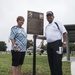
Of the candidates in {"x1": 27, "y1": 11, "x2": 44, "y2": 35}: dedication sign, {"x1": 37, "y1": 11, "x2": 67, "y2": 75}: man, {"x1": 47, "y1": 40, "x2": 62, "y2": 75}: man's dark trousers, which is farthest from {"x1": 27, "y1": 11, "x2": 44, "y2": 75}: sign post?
{"x1": 47, "y1": 40, "x2": 62, "y2": 75}: man's dark trousers

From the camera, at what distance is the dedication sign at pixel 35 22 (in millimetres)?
6844

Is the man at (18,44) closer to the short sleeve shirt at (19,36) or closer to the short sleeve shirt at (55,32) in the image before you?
the short sleeve shirt at (19,36)

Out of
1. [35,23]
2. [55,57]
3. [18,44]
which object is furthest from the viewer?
[35,23]

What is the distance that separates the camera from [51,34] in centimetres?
615

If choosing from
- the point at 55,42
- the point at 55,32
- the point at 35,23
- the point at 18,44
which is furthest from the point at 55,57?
the point at 35,23

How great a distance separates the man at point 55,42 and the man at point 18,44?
63 centimetres

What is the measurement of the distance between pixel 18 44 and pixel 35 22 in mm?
960

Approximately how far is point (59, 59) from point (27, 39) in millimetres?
1079

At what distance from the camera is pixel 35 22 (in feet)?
23.0

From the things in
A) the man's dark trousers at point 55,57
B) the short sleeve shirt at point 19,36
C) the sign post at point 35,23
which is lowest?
the man's dark trousers at point 55,57

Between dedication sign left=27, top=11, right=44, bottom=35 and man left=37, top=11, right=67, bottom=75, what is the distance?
72 centimetres

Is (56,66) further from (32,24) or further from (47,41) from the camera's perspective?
(32,24)

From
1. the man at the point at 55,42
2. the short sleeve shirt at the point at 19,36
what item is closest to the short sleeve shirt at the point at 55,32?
the man at the point at 55,42

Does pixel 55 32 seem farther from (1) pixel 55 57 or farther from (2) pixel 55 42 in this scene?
(1) pixel 55 57
